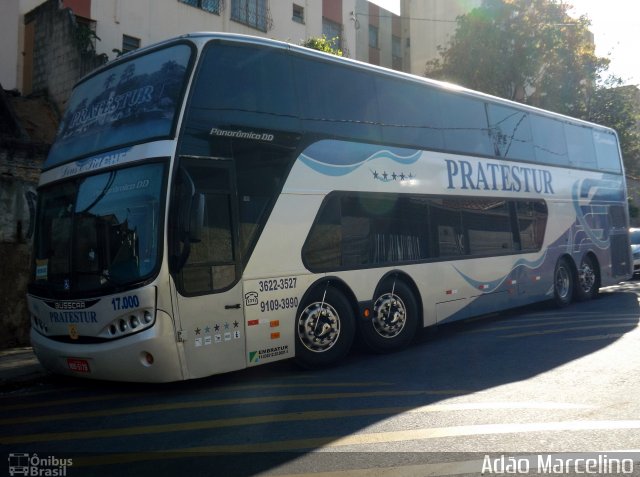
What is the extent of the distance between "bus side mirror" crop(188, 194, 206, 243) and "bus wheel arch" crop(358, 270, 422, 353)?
118 inches

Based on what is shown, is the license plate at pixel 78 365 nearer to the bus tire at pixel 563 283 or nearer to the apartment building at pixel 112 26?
the bus tire at pixel 563 283

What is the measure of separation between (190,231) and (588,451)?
13.4ft

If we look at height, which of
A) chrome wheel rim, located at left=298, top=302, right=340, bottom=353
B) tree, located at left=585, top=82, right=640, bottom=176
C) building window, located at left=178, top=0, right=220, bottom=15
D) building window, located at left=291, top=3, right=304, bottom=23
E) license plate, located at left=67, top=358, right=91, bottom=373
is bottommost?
license plate, located at left=67, top=358, right=91, bottom=373

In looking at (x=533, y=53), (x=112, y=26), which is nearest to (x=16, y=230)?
(x=112, y=26)

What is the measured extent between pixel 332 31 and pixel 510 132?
52.2 feet

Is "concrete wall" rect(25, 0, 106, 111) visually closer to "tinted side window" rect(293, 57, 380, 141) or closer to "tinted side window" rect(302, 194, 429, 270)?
"tinted side window" rect(293, 57, 380, 141)

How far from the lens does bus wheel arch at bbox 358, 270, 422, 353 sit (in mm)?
8720

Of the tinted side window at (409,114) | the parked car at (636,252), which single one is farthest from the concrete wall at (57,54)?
the parked car at (636,252)

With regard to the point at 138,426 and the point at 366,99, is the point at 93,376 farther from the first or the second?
the point at 366,99

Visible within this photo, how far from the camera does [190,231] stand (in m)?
6.38

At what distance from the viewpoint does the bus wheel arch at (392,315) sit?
8.72 metres

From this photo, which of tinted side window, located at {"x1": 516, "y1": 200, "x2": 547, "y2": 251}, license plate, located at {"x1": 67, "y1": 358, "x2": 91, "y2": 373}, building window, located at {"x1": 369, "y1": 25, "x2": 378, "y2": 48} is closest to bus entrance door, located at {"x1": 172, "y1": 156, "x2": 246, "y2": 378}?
license plate, located at {"x1": 67, "y1": 358, "x2": 91, "y2": 373}

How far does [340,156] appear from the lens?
8.41 metres

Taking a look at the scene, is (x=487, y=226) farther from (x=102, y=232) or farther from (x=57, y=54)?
(x=57, y=54)
